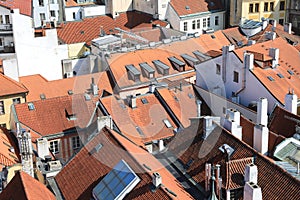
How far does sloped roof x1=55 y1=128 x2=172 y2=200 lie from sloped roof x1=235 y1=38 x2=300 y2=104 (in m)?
14.9

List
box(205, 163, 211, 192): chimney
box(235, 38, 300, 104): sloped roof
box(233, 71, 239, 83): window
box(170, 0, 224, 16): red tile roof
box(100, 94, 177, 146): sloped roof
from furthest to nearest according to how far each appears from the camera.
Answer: box(170, 0, 224, 16): red tile roof → box(233, 71, 239, 83): window → box(235, 38, 300, 104): sloped roof → box(100, 94, 177, 146): sloped roof → box(205, 163, 211, 192): chimney

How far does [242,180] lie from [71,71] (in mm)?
35042

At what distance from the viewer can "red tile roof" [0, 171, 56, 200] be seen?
2394 cm

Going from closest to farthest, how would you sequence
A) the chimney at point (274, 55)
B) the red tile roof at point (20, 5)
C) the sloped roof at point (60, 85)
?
the chimney at point (274, 55) → the sloped roof at point (60, 85) → the red tile roof at point (20, 5)

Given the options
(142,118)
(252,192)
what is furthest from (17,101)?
(252,192)

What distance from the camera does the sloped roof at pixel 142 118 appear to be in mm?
36500

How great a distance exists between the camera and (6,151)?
3275cm

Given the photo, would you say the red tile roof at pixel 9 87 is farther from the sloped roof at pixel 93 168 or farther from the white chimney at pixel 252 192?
the white chimney at pixel 252 192

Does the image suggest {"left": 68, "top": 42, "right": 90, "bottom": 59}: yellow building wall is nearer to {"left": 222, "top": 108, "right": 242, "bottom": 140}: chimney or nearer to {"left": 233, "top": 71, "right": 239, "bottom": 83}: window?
{"left": 233, "top": 71, "right": 239, "bottom": 83}: window

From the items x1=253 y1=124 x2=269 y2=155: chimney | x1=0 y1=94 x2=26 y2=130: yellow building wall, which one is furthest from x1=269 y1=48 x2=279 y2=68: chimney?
x1=0 y1=94 x2=26 y2=130: yellow building wall

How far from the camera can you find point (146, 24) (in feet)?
216

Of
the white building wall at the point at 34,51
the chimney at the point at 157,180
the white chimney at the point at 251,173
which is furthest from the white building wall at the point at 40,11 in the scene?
the white chimney at the point at 251,173

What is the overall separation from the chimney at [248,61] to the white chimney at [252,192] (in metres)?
17.8

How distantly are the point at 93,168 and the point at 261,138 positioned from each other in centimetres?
950
